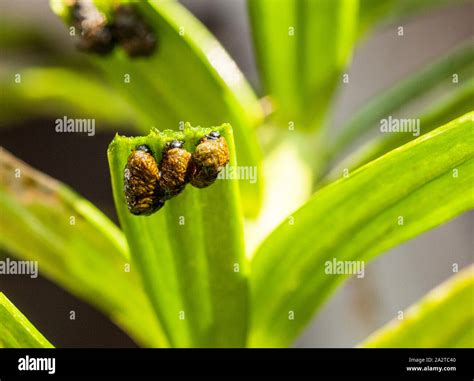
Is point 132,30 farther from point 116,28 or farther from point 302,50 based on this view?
point 302,50

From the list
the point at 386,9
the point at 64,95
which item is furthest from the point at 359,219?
the point at 64,95

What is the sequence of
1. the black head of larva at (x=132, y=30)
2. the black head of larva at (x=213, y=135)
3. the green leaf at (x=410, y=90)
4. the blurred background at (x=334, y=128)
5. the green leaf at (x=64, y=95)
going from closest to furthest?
the black head of larva at (x=213, y=135)
the black head of larva at (x=132, y=30)
the green leaf at (x=410, y=90)
the green leaf at (x=64, y=95)
the blurred background at (x=334, y=128)

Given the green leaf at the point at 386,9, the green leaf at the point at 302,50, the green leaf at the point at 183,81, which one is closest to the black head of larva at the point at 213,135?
the green leaf at the point at 183,81

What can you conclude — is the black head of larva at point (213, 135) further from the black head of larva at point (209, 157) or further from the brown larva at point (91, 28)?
the brown larva at point (91, 28)

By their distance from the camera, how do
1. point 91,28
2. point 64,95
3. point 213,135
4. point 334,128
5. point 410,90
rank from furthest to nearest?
point 334,128 → point 64,95 → point 410,90 → point 91,28 → point 213,135

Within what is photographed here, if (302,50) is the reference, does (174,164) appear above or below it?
below

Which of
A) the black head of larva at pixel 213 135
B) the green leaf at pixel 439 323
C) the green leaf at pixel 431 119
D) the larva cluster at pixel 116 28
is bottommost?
the green leaf at pixel 439 323
